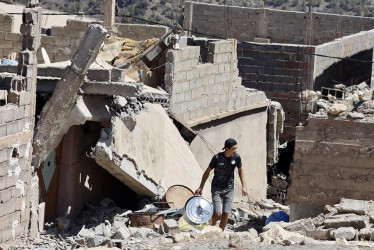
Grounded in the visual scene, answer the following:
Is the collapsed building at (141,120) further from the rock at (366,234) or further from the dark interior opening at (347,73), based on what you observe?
the rock at (366,234)

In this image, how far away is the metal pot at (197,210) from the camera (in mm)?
15297

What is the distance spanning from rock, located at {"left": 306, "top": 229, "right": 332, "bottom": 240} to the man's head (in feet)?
4.67

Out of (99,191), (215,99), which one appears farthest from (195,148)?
(99,191)

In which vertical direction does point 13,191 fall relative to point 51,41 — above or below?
below

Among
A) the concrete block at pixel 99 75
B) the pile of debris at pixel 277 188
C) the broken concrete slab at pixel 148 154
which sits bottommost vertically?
the pile of debris at pixel 277 188

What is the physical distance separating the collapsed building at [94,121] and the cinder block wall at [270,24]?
401 inches

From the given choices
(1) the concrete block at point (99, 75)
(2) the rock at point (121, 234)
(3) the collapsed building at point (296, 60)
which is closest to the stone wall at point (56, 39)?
(3) the collapsed building at point (296, 60)

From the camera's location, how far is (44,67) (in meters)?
16.8

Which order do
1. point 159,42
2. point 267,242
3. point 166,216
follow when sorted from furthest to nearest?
point 159,42, point 166,216, point 267,242

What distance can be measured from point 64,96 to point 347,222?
4.08m

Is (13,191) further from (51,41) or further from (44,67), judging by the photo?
(51,41)

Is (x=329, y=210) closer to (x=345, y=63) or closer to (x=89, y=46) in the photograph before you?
(x=89, y=46)

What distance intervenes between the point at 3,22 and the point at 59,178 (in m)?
5.42

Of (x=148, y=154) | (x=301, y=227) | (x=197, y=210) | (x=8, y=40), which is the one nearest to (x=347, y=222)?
(x=301, y=227)
